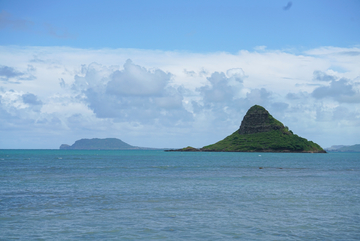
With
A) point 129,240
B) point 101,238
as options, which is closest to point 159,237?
point 129,240

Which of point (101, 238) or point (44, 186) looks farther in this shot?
point (44, 186)

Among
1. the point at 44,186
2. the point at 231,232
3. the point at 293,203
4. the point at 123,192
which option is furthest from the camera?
the point at 44,186

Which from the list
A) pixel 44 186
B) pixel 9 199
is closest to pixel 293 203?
pixel 9 199

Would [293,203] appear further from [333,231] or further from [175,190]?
[175,190]

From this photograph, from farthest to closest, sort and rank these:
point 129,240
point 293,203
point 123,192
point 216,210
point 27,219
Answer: point 123,192 < point 293,203 < point 216,210 < point 27,219 < point 129,240

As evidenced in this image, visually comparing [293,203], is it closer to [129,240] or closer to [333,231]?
[333,231]

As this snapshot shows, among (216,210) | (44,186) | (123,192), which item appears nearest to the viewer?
(216,210)

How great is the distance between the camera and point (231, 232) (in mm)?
23703

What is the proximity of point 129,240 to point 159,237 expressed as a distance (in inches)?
76.9

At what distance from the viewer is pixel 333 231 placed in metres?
24.1

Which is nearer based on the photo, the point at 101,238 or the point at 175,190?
the point at 101,238

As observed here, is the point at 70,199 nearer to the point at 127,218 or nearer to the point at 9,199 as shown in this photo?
the point at 9,199

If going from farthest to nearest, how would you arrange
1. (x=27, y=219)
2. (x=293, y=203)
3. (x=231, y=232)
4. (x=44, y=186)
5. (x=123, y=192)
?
(x=44, y=186) → (x=123, y=192) → (x=293, y=203) → (x=27, y=219) → (x=231, y=232)

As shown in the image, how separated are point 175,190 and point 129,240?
2395 cm
